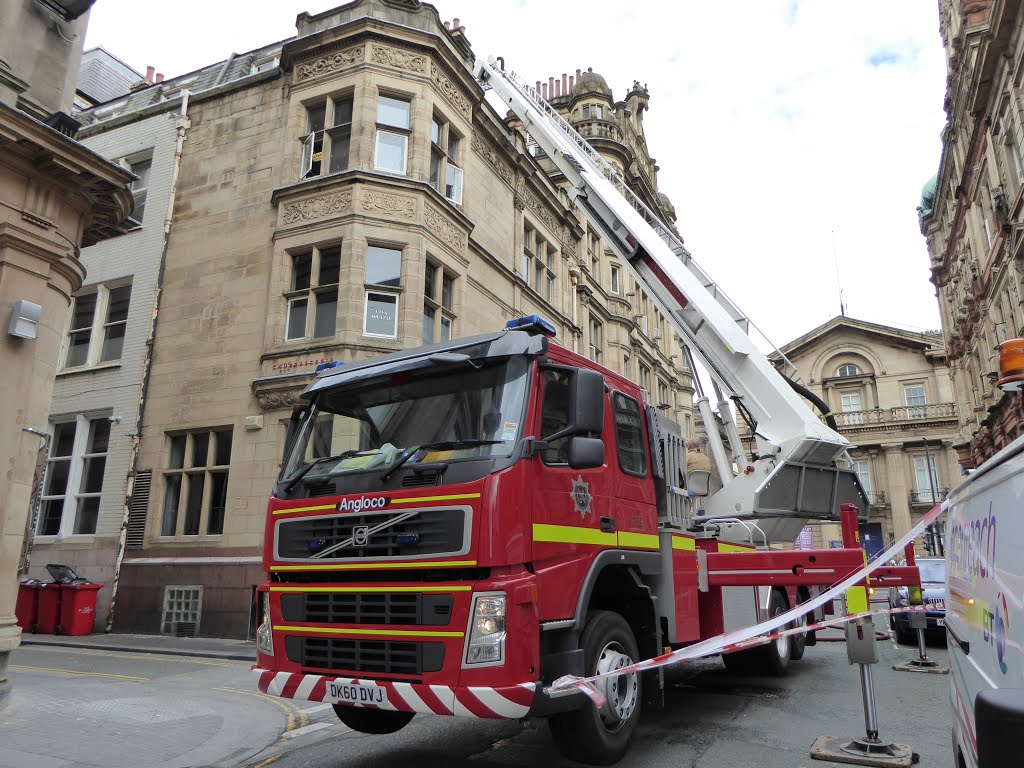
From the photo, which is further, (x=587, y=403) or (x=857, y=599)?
(x=857, y=599)

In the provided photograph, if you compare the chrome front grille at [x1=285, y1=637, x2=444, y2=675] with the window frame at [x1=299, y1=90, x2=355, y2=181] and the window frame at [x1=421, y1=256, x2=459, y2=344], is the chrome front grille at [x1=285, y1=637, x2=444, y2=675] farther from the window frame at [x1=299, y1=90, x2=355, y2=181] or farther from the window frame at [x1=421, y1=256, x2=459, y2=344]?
the window frame at [x1=299, y1=90, x2=355, y2=181]

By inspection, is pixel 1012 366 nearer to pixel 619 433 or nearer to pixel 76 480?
pixel 619 433

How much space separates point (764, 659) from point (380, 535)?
6.05 metres

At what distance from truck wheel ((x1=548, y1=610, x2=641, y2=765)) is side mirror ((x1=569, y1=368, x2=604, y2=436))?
1458 mm

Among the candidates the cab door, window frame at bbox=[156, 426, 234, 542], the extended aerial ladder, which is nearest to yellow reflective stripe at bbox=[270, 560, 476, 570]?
the cab door

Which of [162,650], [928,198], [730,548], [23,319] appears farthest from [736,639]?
[928,198]

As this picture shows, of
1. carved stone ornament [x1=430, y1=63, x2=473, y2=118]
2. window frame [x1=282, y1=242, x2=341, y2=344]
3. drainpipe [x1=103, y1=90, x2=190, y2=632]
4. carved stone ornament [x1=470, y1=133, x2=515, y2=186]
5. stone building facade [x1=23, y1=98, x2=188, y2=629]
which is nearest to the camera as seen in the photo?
window frame [x1=282, y1=242, x2=341, y2=344]

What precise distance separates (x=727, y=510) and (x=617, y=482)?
3736mm

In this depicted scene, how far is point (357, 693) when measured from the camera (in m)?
4.61

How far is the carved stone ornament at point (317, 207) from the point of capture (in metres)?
15.1

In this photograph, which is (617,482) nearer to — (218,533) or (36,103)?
(36,103)

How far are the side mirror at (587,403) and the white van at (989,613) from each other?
2.18 metres

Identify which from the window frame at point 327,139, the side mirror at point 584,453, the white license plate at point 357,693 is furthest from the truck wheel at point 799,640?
the window frame at point 327,139

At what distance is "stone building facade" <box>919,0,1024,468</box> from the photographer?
19.7m
